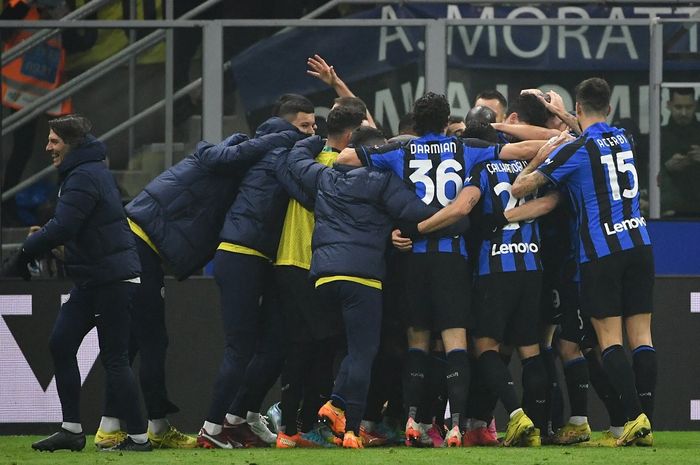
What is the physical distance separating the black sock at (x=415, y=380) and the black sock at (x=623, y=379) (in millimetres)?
1012

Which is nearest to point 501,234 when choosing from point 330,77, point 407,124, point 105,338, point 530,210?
point 530,210

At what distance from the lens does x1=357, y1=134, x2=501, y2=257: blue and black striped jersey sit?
9.23m

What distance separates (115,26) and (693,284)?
4147 millimetres

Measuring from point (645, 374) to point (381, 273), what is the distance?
150 centimetres

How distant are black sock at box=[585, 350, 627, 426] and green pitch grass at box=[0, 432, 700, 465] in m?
0.26

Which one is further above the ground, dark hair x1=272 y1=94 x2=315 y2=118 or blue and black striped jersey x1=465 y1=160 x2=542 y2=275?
dark hair x1=272 y1=94 x2=315 y2=118

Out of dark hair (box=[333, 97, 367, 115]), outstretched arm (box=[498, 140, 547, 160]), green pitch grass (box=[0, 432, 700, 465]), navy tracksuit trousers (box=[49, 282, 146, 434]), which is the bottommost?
green pitch grass (box=[0, 432, 700, 465])

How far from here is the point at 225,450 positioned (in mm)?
9289

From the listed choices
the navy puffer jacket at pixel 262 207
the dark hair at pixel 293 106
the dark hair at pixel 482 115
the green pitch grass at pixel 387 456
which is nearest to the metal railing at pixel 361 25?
the dark hair at pixel 482 115

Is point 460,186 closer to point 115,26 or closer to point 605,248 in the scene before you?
point 605,248

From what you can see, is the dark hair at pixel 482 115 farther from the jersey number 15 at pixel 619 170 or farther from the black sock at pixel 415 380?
the black sock at pixel 415 380

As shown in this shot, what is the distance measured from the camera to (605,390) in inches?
379

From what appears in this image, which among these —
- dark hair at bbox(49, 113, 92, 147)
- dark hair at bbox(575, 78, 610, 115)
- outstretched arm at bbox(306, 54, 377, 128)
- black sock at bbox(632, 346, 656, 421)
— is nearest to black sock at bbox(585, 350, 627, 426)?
black sock at bbox(632, 346, 656, 421)

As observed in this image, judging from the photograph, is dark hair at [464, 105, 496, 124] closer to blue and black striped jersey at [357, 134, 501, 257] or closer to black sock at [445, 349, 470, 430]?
blue and black striped jersey at [357, 134, 501, 257]
